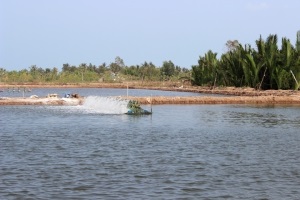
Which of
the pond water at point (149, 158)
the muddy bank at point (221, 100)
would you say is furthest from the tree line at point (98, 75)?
the pond water at point (149, 158)

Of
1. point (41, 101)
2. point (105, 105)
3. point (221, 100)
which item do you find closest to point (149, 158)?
point (105, 105)

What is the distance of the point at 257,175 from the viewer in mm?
12266

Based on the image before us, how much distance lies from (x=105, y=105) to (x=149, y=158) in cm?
2280

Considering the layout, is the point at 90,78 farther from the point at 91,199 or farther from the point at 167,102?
the point at 91,199

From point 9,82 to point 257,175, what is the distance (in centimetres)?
8782

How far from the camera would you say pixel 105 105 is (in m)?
37.4

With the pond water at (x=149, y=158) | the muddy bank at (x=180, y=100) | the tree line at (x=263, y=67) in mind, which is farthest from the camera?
the tree line at (x=263, y=67)

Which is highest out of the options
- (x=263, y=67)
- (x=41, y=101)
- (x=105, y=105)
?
(x=263, y=67)

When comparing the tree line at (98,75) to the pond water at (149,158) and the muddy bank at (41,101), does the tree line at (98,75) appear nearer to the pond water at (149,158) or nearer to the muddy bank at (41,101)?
the muddy bank at (41,101)

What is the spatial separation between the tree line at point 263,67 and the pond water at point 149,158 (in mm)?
20405

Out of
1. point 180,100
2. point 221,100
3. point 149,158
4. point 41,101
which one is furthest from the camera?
point 221,100

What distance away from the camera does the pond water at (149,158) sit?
10664mm

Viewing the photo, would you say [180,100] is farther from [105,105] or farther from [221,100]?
[105,105]

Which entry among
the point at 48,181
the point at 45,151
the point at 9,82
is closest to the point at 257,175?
the point at 48,181
